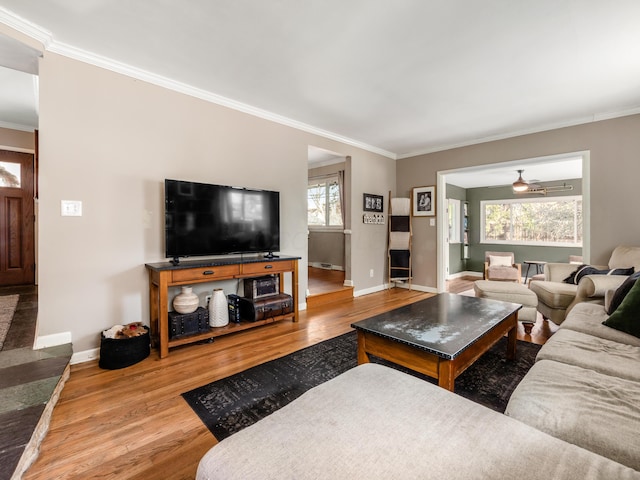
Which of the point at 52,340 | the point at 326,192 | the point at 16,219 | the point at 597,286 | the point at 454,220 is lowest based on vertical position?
the point at 52,340

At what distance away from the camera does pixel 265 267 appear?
10.2 feet

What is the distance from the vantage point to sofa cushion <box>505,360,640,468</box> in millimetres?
952

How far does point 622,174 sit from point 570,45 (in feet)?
7.24

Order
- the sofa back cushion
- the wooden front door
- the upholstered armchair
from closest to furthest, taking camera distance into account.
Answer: the sofa back cushion < the wooden front door < the upholstered armchair

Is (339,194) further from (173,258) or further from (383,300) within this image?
(173,258)

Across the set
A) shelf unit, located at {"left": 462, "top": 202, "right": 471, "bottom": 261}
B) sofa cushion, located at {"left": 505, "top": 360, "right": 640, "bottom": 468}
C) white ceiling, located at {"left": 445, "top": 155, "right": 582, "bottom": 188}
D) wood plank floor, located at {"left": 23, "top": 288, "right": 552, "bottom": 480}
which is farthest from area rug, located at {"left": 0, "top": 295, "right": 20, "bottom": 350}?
shelf unit, located at {"left": 462, "top": 202, "right": 471, "bottom": 261}

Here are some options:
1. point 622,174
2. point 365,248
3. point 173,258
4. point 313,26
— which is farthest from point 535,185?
point 173,258

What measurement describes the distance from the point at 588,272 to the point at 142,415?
4.27 meters

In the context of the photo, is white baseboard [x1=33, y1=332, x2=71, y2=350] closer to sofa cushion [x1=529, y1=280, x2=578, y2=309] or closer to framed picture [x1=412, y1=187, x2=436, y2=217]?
sofa cushion [x1=529, y1=280, x2=578, y2=309]

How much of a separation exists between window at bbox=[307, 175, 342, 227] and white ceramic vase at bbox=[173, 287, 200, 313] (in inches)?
153

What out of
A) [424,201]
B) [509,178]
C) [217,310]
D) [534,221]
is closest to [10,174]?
[217,310]

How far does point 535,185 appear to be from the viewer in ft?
23.1

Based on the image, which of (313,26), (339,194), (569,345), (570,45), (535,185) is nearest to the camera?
(569,345)

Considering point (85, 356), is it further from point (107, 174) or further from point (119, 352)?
point (107, 174)
